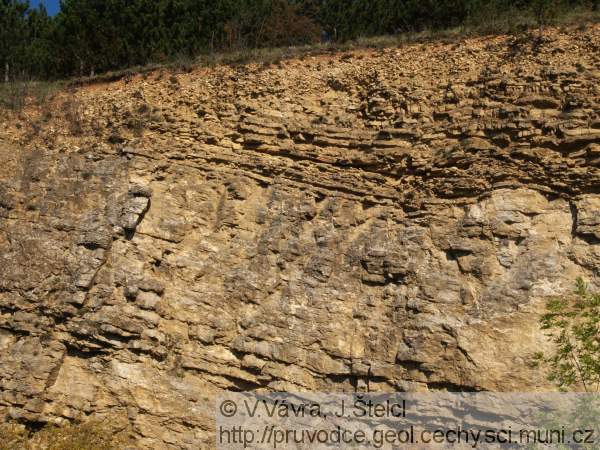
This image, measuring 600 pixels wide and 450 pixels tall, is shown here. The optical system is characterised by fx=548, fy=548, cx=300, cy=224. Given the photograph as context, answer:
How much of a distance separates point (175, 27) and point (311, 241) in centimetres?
840


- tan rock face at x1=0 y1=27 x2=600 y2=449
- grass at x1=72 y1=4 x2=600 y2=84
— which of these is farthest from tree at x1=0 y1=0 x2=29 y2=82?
tan rock face at x1=0 y1=27 x2=600 y2=449

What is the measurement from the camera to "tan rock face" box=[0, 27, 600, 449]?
26.4ft

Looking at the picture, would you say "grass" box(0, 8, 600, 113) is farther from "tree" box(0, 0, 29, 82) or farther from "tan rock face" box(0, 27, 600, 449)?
"tree" box(0, 0, 29, 82)

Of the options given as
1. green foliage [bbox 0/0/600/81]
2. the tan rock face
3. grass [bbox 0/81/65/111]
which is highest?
green foliage [bbox 0/0/600/81]

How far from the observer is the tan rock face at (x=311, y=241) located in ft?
26.4

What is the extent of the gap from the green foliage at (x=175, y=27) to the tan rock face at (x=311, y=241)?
4.49m

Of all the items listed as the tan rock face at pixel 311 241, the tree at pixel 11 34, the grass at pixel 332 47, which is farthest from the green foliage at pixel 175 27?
the tan rock face at pixel 311 241

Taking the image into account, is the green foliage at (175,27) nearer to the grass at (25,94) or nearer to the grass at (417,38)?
the grass at (417,38)

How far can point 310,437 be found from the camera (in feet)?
26.7

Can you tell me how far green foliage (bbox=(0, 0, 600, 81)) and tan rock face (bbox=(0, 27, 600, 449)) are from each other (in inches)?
177

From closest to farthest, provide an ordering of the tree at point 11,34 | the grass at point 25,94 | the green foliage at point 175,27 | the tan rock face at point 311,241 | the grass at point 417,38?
the tan rock face at point 311,241 → the grass at point 417,38 → the grass at point 25,94 → the green foliage at point 175,27 → the tree at point 11,34

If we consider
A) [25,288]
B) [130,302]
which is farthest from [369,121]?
[25,288]

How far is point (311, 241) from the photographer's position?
355 inches

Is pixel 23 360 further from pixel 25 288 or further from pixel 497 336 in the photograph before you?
pixel 497 336
